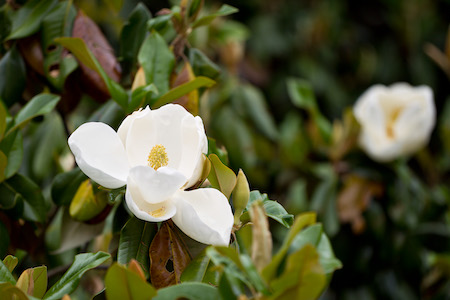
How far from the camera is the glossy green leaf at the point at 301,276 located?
1.34ft

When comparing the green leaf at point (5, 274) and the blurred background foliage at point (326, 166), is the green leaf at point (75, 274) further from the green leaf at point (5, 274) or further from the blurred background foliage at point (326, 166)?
the blurred background foliage at point (326, 166)

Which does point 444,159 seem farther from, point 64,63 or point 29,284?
point 29,284

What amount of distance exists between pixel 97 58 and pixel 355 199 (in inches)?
24.6

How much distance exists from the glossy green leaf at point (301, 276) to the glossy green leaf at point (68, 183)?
0.35m

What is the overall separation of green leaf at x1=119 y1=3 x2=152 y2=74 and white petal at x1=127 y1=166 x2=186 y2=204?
0.30 m

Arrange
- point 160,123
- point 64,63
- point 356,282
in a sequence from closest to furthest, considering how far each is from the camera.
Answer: point 160,123
point 64,63
point 356,282

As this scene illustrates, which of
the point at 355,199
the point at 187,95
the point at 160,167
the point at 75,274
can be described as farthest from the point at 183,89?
the point at 355,199

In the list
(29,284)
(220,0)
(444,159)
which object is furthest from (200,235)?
(220,0)

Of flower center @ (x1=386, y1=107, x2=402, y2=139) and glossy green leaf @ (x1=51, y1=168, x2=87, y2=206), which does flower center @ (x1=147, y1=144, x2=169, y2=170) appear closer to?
glossy green leaf @ (x1=51, y1=168, x2=87, y2=206)

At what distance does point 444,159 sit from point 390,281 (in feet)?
1.07

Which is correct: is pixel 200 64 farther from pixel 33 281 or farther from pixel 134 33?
pixel 33 281

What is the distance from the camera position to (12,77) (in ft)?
2.29

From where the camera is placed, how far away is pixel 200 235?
1.57 feet

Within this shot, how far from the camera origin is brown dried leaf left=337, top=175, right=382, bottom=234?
1.08 meters
